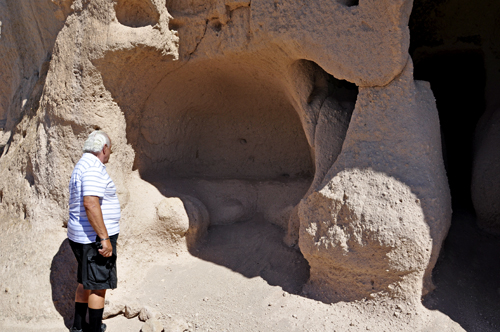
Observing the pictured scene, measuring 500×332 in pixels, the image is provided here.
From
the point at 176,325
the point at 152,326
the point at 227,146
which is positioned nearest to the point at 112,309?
the point at 152,326

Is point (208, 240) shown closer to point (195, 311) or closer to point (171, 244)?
point (171, 244)

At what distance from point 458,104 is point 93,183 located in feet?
10.2

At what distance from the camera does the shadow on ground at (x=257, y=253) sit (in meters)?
2.93

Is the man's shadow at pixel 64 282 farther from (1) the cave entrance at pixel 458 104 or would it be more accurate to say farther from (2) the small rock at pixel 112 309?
(1) the cave entrance at pixel 458 104

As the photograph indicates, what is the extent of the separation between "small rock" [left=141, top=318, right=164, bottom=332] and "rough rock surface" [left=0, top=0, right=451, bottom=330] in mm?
187

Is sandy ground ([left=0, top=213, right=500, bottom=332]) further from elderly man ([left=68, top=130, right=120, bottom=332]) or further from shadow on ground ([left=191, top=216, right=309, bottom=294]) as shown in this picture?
elderly man ([left=68, top=130, right=120, bottom=332])

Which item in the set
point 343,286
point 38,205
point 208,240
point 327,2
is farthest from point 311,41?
→ point 38,205

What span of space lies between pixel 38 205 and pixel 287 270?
6.03 feet

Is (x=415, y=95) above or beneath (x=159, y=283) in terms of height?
above

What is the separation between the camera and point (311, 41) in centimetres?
261

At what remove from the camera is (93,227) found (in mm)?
2215

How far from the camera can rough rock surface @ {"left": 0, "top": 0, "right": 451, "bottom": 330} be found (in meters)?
2.45

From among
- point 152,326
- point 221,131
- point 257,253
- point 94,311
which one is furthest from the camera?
point 221,131

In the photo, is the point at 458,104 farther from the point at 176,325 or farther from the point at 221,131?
the point at 176,325
